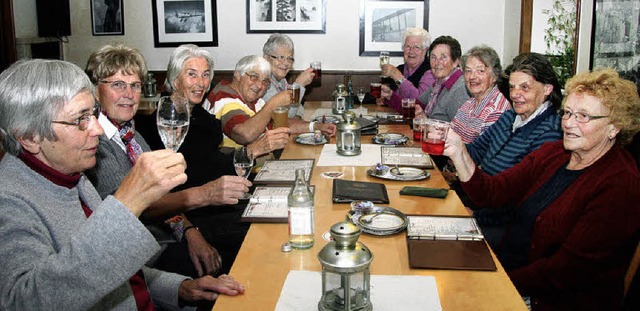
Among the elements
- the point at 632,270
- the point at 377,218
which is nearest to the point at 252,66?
the point at 377,218

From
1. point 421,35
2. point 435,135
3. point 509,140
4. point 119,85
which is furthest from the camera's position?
point 421,35

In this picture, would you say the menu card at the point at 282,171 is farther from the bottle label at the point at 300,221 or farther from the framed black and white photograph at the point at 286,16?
the framed black and white photograph at the point at 286,16

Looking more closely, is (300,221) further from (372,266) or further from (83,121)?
(83,121)

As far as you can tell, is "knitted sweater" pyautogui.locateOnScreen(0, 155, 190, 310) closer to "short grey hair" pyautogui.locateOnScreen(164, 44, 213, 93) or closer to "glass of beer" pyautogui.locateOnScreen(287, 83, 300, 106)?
"short grey hair" pyautogui.locateOnScreen(164, 44, 213, 93)

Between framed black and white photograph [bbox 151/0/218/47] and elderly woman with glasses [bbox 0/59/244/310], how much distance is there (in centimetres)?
465

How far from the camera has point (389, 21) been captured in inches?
231

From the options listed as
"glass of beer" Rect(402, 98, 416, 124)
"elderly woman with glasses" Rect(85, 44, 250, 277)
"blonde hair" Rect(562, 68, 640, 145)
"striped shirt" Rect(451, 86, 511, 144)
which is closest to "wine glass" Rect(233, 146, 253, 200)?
"elderly woman with glasses" Rect(85, 44, 250, 277)

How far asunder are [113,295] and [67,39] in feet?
17.3

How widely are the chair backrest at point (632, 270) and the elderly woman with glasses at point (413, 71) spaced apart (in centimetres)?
301

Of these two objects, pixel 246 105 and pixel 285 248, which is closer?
pixel 285 248

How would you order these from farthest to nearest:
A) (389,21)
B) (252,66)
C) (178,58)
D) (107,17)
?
(107,17) → (389,21) → (252,66) → (178,58)

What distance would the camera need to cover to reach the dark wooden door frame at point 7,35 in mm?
5219

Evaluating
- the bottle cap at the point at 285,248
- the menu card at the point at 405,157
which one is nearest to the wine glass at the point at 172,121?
the bottle cap at the point at 285,248

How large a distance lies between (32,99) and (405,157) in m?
1.94
